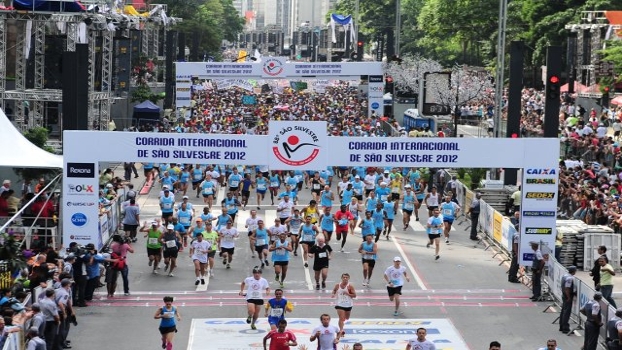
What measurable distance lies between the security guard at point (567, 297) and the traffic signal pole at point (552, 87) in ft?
22.3

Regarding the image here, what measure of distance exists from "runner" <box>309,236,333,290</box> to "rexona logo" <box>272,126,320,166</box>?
68.8 inches

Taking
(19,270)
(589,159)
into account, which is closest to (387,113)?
(589,159)

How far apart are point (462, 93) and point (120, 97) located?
19.6 metres

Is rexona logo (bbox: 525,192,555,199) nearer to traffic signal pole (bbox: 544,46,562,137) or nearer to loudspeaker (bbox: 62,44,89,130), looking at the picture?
traffic signal pole (bbox: 544,46,562,137)

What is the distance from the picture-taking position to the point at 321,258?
24.6m

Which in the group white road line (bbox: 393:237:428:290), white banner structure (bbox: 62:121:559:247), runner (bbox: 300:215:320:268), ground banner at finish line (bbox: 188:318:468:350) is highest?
white banner structure (bbox: 62:121:559:247)

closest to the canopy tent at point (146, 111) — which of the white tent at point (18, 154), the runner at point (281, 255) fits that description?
the white tent at point (18, 154)

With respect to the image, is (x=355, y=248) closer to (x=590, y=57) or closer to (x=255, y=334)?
(x=255, y=334)

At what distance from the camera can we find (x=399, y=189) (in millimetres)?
34844

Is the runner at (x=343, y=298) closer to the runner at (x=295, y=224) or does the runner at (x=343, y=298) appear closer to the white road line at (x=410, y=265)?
the white road line at (x=410, y=265)

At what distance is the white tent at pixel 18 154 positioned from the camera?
2598 centimetres

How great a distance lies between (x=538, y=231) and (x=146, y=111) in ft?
115

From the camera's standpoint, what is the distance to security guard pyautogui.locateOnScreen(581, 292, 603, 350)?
19.7 m

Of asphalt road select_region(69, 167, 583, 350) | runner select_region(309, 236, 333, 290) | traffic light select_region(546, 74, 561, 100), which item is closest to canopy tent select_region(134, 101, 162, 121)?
asphalt road select_region(69, 167, 583, 350)
